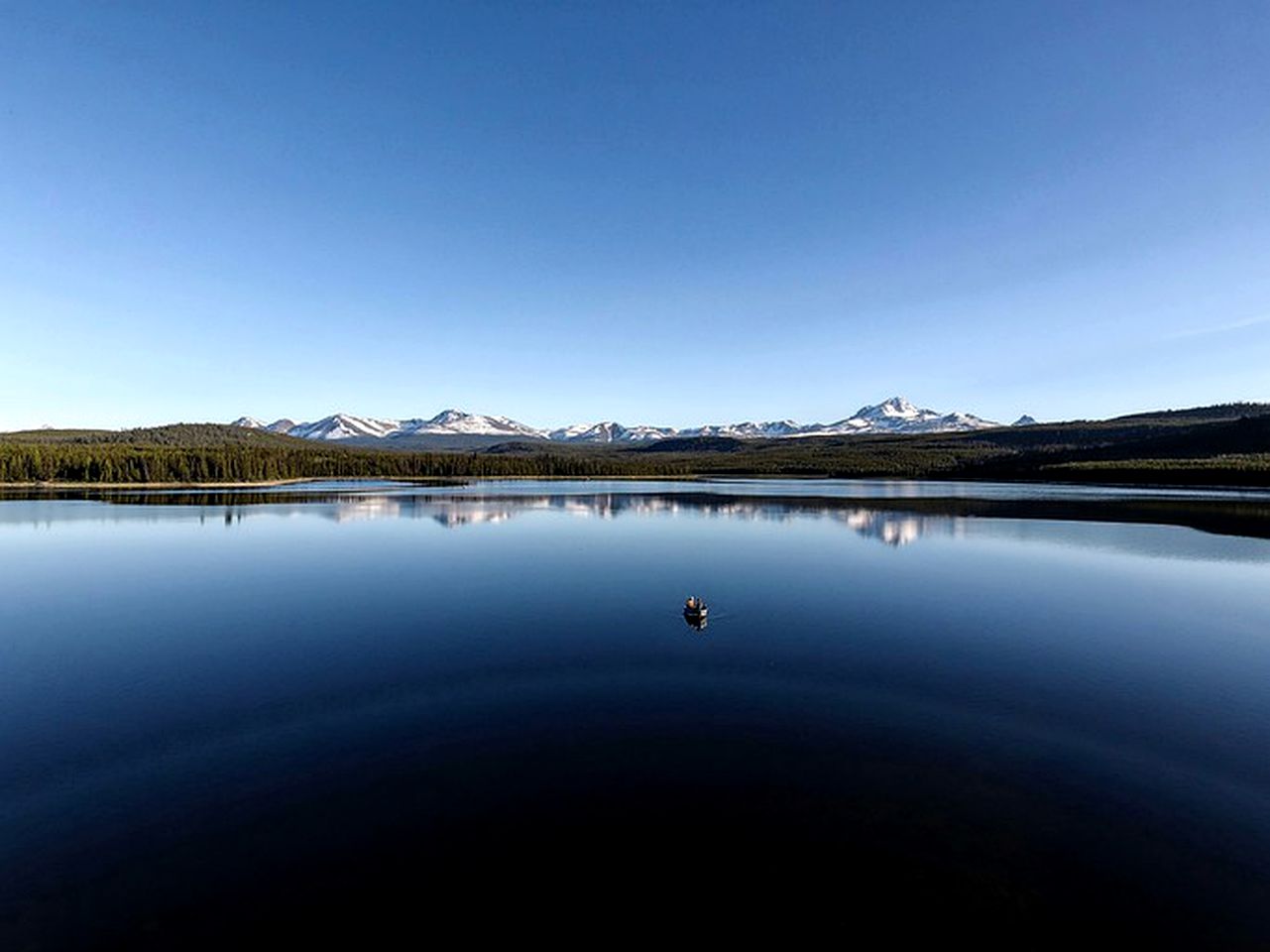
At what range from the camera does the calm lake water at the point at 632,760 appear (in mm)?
10844

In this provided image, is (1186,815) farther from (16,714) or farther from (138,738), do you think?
(16,714)

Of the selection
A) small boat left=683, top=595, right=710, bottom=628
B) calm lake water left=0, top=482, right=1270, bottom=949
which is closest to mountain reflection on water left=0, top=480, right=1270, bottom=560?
calm lake water left=0, top=482, right=1270, bottom=949

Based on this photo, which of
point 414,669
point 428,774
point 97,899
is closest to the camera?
point 97,899

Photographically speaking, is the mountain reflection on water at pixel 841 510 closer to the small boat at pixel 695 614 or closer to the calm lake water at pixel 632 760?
the calm lake water at pixel 632 760

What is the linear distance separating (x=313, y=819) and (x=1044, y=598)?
35.4 metres

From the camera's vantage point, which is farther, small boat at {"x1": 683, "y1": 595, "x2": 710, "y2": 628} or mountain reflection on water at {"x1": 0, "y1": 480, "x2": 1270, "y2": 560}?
mountain reflection on water at {"x1": 0, "y1": 480, "x2": 1270, "y2": 560}

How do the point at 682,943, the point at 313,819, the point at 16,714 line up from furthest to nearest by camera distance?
the point at 16,714, the point at 313,819, the point at 682,943

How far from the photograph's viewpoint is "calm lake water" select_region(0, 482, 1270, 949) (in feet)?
35.6

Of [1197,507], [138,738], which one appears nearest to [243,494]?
[138,738]

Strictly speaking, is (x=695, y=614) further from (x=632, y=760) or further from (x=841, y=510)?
(x=841, y=510)

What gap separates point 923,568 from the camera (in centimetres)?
4316

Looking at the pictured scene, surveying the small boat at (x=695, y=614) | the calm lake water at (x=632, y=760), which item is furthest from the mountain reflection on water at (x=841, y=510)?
the small boat at (x=695, y=614)

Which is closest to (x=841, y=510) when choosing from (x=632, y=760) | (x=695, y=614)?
(x=695, y=614)

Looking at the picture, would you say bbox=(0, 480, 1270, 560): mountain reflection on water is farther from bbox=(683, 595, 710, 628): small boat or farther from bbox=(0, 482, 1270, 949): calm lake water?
bbox=(683, 595, 710, 628): small boat
